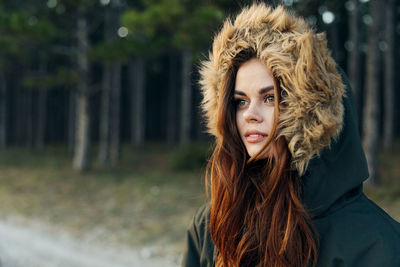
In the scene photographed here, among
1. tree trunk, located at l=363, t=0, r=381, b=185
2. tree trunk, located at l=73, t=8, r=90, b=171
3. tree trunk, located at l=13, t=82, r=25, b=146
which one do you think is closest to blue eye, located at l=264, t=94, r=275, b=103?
tree trunk, located at l=363, t=0, r=381, b=185

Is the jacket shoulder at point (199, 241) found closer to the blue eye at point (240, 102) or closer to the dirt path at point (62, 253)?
the blue eye at point (240, 102)

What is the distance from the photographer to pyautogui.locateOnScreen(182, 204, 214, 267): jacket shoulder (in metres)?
1.81

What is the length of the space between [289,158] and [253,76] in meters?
0.38

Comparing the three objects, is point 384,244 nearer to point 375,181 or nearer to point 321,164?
point 321,164

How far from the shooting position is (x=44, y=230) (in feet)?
21.8

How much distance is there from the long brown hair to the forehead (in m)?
0.03

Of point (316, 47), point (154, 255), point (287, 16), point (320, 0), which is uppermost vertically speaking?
point (320, 0)

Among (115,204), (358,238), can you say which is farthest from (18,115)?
(358,238)

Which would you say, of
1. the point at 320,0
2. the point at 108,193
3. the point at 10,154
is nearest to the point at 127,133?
the point at 10,154

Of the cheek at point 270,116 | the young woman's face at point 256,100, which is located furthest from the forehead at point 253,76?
the cheek at point 270,116

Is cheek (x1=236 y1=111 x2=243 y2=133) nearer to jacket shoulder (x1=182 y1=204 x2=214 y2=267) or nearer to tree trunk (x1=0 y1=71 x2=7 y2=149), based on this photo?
jacket shoulder (x1=182 y1=204 x2=214 y2=267)

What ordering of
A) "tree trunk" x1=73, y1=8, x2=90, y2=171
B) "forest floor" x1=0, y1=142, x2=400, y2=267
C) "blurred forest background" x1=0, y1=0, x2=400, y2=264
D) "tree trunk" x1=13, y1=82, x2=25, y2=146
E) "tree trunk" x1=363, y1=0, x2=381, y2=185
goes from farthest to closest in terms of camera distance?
"tree trunk" x1=13, y1=82, x2=25, y2=146
"tree trunk" x1=73, y1=8, x2=90, y2=171
"tree trunk" x1=363, y1=0, x2=381, y2=185
"blurred forest background" x1=0, y1=0, x2=400, y2=264
"forest floor" x1=0, y1=142, x2=400, y2=267

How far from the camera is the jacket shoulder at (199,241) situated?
181 cm

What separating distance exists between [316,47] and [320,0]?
2.81 metres
